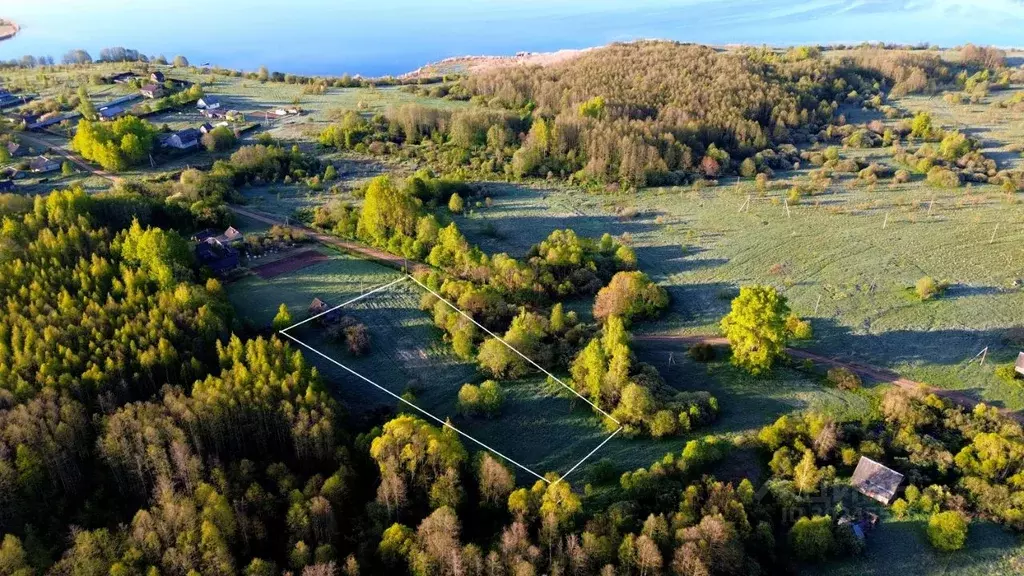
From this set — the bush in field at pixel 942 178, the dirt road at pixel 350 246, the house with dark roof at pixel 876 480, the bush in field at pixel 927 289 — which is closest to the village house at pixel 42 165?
the dirt road at pixel 350 246

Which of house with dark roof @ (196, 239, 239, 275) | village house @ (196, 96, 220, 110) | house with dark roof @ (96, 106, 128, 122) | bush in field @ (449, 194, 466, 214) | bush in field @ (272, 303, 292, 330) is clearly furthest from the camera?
village house @ (196, 96, 220, 110)

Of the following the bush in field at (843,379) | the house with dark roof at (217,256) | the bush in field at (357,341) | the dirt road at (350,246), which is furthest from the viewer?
the dirt road at (350,246)

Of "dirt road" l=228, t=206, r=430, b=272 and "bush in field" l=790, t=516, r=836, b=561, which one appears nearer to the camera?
"bush in field" l=790, t=516, r=836, b=561

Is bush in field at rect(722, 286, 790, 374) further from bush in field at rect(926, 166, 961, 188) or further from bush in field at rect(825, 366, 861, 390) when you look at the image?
bush in field at rect(926, 166, 961, 188)

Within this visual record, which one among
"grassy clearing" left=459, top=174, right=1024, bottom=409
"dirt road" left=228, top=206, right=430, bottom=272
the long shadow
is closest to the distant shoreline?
"dirt road" left=228, top=206, right=430, bottom=272

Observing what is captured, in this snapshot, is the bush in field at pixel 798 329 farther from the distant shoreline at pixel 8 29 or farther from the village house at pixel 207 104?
the distant shoreline at pixel 8 29

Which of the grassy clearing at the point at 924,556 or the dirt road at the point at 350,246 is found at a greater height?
the dirt road at the point at 350,246

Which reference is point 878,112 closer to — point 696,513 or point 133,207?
point 696,513
